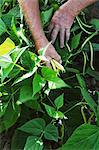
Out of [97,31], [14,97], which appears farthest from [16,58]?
[97,31]

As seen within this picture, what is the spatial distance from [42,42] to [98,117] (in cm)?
20

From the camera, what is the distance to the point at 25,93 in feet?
2.67

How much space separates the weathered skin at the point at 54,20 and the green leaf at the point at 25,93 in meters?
0.08

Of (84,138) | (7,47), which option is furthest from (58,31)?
(84,138)

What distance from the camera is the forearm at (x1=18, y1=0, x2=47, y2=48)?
0.83 metres

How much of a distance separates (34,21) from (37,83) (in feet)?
0.46

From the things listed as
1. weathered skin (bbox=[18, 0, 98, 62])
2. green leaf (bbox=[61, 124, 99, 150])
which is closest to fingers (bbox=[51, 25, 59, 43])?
weathered skin (bbox=[18, 0, 98, 62])

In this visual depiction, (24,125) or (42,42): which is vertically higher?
(42,42)

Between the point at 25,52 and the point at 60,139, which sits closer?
the point at 25,52

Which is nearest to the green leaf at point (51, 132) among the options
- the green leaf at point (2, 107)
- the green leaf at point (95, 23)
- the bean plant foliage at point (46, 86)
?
the bean plant foliage at point (46, 86)

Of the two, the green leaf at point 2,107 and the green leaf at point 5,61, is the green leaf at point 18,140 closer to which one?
the green leaf at point 2,107

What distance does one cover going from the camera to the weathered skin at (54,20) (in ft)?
2.74

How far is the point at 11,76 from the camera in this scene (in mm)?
816

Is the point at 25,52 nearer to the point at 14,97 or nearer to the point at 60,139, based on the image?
the point at 14,97
